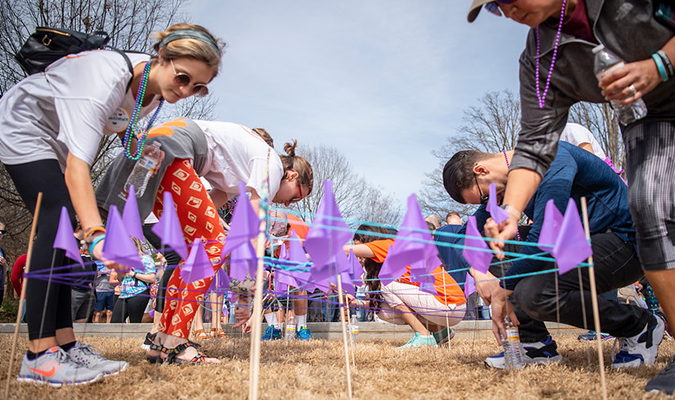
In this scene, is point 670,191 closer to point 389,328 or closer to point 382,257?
point 382,257

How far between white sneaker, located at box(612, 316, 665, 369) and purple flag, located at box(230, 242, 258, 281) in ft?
6.08

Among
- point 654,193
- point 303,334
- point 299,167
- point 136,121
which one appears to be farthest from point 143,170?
point 303,334

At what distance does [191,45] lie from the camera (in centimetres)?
194

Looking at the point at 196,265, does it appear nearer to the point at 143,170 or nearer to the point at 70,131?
the point at 143,170

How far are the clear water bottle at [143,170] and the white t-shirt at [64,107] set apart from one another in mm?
299

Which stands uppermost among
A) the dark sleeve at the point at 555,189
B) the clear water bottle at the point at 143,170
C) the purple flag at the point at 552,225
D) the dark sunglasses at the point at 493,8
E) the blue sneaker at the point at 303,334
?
the dark sunglasses at the point at 493,8

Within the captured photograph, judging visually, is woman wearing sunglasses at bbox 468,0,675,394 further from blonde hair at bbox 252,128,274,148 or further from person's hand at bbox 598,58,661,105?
blonde hair at bbox 252,128,274,148

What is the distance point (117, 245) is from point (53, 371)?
0.68 m

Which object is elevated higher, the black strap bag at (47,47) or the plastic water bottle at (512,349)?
the black strap bag at (47,47)

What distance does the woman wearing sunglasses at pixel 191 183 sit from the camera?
2.35 metres

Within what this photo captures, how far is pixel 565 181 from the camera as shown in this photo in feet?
6.90

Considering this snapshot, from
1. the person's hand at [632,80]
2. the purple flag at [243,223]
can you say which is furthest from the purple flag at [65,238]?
the person's hand at [632,80]

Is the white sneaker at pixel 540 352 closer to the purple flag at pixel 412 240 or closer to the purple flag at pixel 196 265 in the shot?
the purple flag at pixel 412 240

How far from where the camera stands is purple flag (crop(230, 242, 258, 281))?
1.62m
